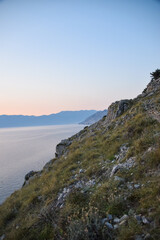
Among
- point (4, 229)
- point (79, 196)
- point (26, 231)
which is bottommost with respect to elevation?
point (4, 229)

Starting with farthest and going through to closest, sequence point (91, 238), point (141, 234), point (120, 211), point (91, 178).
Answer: point (91, 178) → point (120, 211) → point (91, 238) → point (141, 234)

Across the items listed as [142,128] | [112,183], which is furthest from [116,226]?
[142,128]

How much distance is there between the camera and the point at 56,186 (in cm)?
1012

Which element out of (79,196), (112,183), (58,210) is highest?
(112,183)

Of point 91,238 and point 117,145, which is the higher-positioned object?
point 117,145

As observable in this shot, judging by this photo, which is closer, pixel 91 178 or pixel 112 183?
pixel 112 183

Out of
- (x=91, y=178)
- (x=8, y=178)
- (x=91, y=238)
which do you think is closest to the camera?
(x=91, y=238)

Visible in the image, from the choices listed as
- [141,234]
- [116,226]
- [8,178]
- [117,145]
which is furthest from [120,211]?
[8,178]

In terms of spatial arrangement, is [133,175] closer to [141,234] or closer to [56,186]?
[141,234]

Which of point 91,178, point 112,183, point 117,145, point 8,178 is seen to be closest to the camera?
point 112,183

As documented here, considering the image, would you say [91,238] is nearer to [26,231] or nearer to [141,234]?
[141,234]

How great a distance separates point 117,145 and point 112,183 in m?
5.63

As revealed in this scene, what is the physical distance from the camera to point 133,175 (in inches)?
267

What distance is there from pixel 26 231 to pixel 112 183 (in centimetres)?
477
